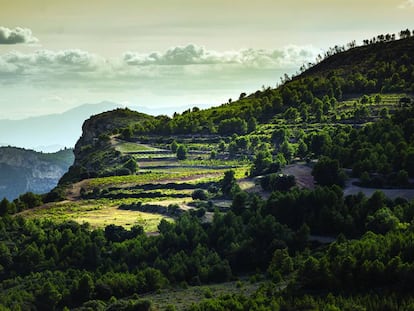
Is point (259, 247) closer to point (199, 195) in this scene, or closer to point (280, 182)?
point (280, 182)

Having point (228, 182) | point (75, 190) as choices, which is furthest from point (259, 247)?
point (75, 190)

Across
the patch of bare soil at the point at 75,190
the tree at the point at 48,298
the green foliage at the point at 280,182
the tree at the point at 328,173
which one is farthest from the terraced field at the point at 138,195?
the tree at the point at 48,298

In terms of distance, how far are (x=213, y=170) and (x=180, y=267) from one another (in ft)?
262

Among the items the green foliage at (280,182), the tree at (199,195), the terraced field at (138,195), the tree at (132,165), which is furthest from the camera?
the tree at (132,165)

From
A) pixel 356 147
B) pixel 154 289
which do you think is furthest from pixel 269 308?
pixel 356 147

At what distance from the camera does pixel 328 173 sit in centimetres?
14425

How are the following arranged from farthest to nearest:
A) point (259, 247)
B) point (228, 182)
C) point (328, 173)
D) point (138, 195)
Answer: point (138, 195)
point (228, 182)
point (328, 173)
point (259, 247)

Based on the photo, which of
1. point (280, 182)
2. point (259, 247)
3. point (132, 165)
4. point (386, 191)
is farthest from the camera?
point (132, 165)

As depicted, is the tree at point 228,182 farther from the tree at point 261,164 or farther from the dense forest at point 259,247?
the tree at point 261,164

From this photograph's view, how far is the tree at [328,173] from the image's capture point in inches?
5625

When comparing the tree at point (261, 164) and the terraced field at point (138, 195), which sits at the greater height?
the tree at point (261, 164)

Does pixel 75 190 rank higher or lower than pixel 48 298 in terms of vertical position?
higher

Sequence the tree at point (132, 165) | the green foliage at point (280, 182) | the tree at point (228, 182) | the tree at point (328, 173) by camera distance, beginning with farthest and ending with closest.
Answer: the tree at point (132, 165), the tree at point (228, 182), the green foliage at point (280, 182), the tree at point (328, 173)

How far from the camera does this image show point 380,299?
79.6m
